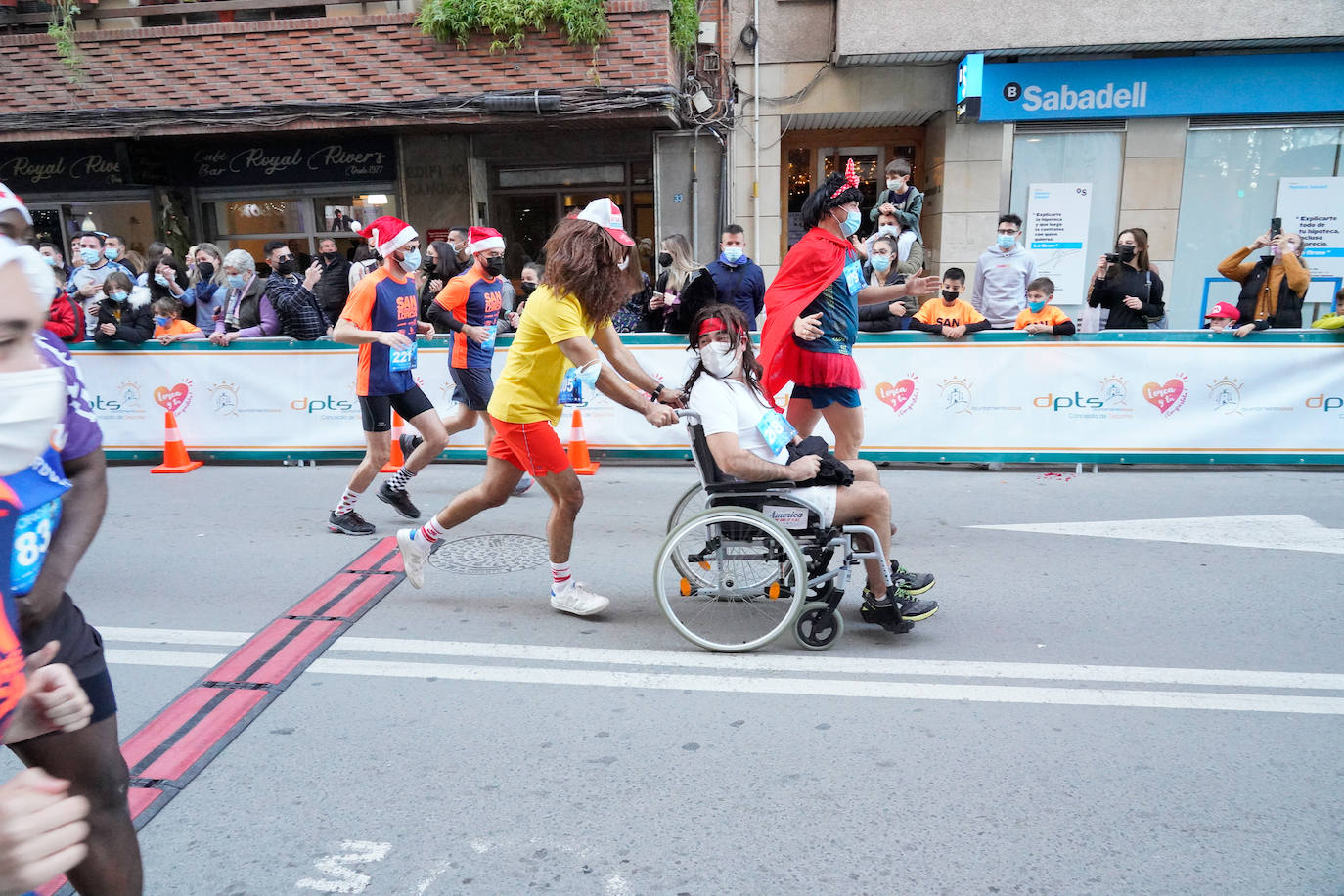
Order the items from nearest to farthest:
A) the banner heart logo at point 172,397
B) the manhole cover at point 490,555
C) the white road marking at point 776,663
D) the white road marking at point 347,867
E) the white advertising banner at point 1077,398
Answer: the white road marking at point 347,867 < the white road marking at point 776,663 < the manhole cover at point 490,555 < the white advertising banner at point 1077,398 < the banner heart logo at point 172,397

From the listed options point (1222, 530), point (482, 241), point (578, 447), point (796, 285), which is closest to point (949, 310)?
point (1222, 530)

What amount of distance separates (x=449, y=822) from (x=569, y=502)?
1.83 meters

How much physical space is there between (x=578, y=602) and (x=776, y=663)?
41.9 inches

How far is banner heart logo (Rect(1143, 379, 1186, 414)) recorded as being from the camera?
7.28m

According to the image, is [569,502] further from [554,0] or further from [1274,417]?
[554,0]

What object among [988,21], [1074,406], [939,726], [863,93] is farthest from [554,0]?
[939,726]

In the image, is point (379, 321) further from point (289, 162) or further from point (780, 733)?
point (289, 162)

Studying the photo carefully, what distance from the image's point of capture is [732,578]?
415cm

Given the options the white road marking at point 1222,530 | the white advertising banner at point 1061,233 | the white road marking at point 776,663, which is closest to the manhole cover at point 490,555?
the white road marking at point 776,663

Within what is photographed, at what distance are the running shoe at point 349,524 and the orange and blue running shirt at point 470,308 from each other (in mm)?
1433

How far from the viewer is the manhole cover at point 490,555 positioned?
526 centimetres

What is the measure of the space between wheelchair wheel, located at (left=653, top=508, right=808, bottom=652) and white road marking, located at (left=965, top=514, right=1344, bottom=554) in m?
2.28

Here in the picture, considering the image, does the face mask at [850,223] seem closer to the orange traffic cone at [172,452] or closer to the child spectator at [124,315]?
the orange traffic cone at [172,452]

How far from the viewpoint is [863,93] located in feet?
40.1
